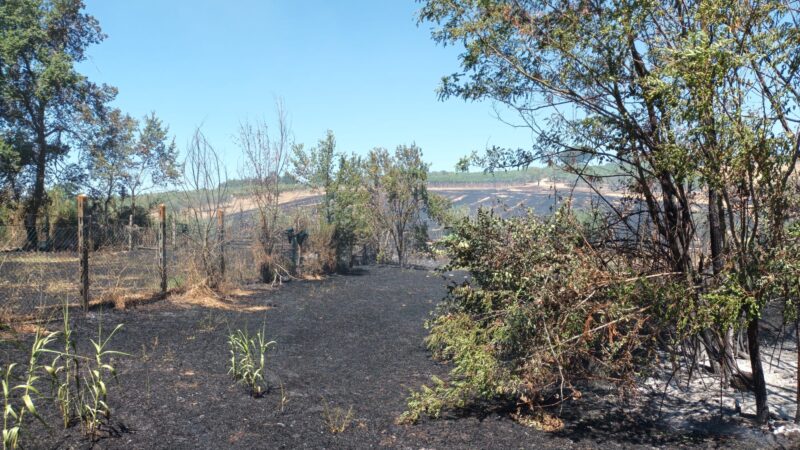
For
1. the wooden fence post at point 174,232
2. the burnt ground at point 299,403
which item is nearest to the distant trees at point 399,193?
the wooden fence post at point 174,232

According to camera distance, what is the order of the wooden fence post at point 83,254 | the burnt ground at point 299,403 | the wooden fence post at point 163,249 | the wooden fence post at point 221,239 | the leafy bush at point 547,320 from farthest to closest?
the wooden fence post at point 221,239 < the wooden fence post at point 163,249 < the wooden fence post at point 83,254 < the leafy bush at point 547,320 < the burnt ground at point 299,403

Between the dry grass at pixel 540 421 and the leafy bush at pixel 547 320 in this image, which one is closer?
the leafy bush at pixel 547 320

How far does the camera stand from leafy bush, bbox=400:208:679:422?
4.61m

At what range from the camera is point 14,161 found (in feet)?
63.0

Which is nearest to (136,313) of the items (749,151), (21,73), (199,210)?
(199,210)

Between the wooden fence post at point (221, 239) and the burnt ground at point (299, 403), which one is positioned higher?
the wooden fence post at point (221, 239)

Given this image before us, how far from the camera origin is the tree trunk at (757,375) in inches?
185

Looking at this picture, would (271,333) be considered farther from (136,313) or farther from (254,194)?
(254,194)

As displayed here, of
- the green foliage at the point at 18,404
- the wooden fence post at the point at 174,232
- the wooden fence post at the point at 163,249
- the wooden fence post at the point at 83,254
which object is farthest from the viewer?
the wooden fence post at the point at 174,232

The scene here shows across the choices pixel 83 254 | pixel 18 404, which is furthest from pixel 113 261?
pixel 18 404

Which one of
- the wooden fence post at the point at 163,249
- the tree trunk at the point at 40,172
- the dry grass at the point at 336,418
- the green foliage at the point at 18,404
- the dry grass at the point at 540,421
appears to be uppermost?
the tree trunk at the point at 40,172

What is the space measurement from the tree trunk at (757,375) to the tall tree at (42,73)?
2244cm

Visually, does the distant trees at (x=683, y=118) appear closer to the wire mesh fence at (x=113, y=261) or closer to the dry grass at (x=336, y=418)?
the dry grass at (x=336, y=418)

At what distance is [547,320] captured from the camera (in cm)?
503
